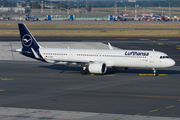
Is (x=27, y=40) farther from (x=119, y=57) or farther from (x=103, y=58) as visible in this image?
(x=119, y=57)

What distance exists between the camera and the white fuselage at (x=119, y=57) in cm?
4062

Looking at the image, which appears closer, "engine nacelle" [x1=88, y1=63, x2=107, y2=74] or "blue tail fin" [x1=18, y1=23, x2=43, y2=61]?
"engine nacelle" [x1=88, y1=63, x2=107, y2=74]

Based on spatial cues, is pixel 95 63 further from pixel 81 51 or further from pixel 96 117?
pixel 96 117

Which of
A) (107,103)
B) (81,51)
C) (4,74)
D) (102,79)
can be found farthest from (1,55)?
(107,103)

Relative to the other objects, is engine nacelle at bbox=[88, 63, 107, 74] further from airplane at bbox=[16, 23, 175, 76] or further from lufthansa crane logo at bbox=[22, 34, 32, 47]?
lufthansa crane logo at bbox=[22, 34, 32, 47]

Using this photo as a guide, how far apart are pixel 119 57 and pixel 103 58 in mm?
2457

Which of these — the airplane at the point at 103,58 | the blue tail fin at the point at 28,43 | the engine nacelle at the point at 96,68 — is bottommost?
the engine nacelle at the point at 96,68

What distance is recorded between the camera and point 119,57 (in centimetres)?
4156

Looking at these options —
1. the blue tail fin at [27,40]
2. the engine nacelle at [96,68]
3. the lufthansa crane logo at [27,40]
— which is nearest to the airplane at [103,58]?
the engine nacelle at [96,68]

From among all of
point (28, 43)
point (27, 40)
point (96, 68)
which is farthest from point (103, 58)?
point (27, 40)

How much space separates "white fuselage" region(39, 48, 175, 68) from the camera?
133 feet

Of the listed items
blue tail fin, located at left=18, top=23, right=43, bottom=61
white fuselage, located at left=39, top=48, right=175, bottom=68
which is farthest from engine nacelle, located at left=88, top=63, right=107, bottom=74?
blue tail fin, located at left=18, top=23, right=43, bottom=61

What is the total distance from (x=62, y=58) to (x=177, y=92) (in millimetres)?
19090

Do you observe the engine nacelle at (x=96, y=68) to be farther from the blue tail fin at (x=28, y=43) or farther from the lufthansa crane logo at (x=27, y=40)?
the lufthansa crane logo at (x=27, y=40)
